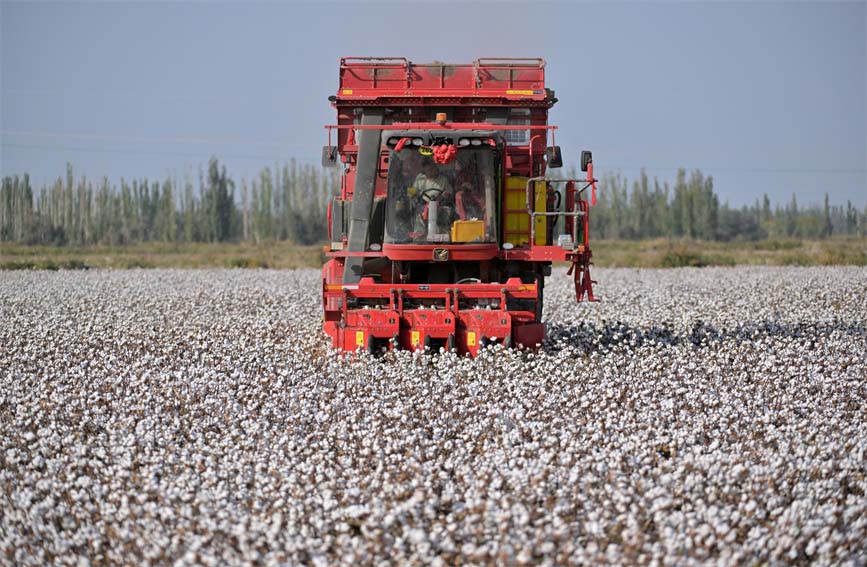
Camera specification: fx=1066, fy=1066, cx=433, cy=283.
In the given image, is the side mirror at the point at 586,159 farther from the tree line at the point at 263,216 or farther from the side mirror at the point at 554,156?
the tree line at the point at 263,216

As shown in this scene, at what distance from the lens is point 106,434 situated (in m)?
9.77

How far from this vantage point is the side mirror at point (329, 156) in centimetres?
1538

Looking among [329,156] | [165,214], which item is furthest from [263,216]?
[329,156]

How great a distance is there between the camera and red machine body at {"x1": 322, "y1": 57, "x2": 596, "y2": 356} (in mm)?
14273

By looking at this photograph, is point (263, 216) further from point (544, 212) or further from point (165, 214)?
point (544, 212)

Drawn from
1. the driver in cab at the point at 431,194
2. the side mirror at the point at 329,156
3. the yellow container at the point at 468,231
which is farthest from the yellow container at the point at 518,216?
the side mirror at the point at 329,156

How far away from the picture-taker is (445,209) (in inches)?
576

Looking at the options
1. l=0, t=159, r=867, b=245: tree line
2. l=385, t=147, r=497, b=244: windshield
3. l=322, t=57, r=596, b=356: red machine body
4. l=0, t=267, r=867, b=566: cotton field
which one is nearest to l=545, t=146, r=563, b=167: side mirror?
l=322, t=57, r=596, b=356: red machine body

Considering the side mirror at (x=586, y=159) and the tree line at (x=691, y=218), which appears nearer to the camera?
the side mirror at (x=586, y=159)

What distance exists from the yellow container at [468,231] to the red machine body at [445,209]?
2 centimetres

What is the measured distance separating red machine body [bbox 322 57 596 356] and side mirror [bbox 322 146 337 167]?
29mm

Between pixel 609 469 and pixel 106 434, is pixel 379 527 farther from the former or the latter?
pixel 106 434

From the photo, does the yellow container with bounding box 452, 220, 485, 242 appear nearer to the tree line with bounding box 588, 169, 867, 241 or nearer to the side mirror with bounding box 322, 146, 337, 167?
the side mirror with bounding box 322, 146, 337, 167

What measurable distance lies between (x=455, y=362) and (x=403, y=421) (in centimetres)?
353
